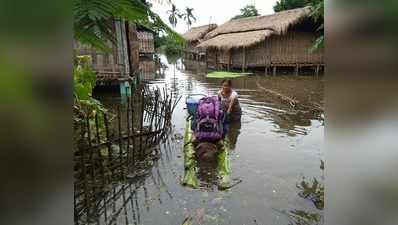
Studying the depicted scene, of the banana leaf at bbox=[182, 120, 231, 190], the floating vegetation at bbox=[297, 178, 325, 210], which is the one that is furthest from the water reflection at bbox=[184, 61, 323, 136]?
the floating vegetation at bbox=[297, 178, 325, 210]

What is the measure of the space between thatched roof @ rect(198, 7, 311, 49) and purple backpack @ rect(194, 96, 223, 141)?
15.3 m

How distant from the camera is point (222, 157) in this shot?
6262mm

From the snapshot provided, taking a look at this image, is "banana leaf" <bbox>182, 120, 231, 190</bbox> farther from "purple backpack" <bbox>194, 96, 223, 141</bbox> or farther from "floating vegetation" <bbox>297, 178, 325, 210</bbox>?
"floating vegetation" <bbox>297, 178, 325, 210</bbox>

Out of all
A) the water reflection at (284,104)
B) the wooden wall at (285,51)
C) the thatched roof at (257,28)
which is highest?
the thatched roof at (257,28)

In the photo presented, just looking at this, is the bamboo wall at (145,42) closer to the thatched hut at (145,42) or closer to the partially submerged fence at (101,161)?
the thatched hut at (145,42)

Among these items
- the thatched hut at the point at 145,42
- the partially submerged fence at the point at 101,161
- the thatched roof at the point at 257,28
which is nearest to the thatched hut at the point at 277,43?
the thatched roof at the point at 257,28

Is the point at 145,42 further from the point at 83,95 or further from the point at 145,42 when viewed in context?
the point at 83,95

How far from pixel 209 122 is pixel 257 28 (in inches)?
771

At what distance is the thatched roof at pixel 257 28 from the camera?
2245 cm

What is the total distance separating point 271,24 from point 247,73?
3757 mm

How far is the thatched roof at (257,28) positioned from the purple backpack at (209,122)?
50.2 ft

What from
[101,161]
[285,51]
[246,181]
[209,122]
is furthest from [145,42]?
[101,161]
